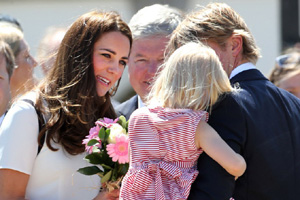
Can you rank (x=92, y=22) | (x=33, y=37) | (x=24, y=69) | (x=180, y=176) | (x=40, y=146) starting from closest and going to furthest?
(x=180, y=176) < (x=40, y=146) < (x=92, y=22) < (x=24, y=69) < (x=33, y=37)

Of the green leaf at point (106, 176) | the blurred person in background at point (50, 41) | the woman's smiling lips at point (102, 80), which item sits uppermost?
the woman's smiling lips at point (102, 80)

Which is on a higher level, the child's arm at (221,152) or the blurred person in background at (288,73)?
the child's arm at (221,152)

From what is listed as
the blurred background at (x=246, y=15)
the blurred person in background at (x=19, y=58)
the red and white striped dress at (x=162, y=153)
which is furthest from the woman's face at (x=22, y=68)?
the red and white striped dress at (x=162, y=153)

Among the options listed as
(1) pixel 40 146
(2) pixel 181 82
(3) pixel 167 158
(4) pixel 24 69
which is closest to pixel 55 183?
(1) pixel 40 146

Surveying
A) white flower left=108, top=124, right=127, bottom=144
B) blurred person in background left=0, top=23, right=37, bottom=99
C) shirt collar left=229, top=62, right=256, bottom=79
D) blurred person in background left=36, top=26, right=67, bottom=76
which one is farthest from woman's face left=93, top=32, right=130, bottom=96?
blurred person in background left=0, top=23, right=37, bottom=99

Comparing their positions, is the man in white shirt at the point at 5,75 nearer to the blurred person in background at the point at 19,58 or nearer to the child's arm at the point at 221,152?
the blurred person in background at the point at 19,58

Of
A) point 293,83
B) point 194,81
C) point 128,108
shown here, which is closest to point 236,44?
point 194,81

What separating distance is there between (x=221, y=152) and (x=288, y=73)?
299 centimetres

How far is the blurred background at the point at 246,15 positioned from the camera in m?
5.97

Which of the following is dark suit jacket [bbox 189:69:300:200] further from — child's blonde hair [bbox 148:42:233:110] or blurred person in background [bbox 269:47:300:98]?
blurred person in background [bbox 269:47:300:98]

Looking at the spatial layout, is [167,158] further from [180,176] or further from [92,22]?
[92,22]

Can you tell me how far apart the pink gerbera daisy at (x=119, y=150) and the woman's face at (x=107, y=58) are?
571 mm

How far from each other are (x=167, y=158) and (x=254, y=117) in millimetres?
430

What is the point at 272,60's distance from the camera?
6.05m
